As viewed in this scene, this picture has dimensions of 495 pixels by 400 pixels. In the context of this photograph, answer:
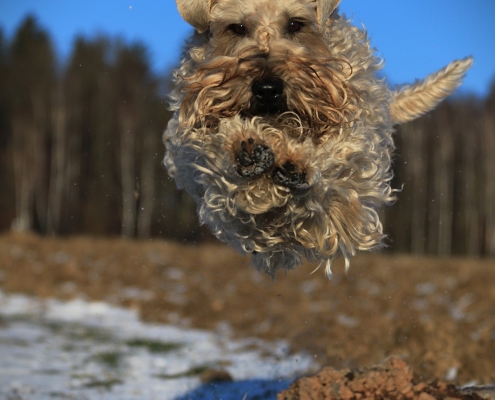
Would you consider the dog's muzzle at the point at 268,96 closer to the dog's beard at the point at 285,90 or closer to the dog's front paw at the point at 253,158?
the dog's beard at the point at 285,90

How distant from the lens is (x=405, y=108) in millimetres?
4914

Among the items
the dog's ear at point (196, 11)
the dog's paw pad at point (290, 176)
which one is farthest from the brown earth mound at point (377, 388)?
the dog's ear at point (196, 11)

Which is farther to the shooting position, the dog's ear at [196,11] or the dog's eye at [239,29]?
the dog's ear at [196,11]

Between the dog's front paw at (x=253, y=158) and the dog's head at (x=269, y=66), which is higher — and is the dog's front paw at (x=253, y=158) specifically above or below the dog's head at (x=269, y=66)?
below

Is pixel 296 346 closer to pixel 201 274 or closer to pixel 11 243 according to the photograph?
pixel 201 274

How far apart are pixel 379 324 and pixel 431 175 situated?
73.0 ft

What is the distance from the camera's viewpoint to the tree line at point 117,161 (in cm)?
2798

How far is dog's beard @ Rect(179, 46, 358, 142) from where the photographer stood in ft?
10.5

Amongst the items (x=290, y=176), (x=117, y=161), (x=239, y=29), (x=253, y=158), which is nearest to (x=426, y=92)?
(x=239, y=29)

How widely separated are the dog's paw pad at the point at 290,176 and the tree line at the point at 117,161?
78.2 feet

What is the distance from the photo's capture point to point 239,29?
359cm

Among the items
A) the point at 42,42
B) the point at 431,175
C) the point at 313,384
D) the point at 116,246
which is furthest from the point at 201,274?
the point at 42,42

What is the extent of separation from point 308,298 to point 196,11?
343 inches

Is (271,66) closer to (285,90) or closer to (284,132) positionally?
(285,90)
